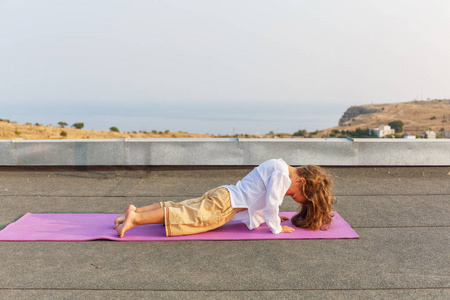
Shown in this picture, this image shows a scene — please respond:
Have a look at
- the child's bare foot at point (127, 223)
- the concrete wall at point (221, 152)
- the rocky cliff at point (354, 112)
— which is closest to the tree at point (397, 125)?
the rocky cliff at point (354, 112)

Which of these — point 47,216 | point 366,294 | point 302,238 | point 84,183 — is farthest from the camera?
point 84,183

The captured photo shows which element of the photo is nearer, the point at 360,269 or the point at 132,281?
the point at 132,281

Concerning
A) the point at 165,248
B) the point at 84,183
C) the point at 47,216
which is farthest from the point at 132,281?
the point at 84,183

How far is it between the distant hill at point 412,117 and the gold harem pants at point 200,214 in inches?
1854

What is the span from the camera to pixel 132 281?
8.93 ft

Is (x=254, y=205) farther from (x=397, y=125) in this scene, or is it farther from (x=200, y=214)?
(x=397, y=125)

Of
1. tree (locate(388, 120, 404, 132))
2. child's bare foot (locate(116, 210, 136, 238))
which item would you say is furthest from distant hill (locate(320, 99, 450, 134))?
child's bare foot (locate(116, 210, 136, 238))

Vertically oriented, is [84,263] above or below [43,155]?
below

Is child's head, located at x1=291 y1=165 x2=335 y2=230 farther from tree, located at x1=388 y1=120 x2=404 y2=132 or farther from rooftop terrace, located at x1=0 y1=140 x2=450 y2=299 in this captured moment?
tree, located at x1=388 y1=120 x2=404 y2=132

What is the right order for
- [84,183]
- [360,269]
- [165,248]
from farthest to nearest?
1. [84,183]
2. [165,248]
3. [360,269]

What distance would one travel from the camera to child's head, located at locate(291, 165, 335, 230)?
146 inches

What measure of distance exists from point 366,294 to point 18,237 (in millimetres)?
2785

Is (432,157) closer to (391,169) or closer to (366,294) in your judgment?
(391,169)

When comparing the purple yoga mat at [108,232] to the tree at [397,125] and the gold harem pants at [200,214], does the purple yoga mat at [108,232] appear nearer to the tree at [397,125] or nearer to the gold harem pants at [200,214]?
the gold harem pants at [200,214]
